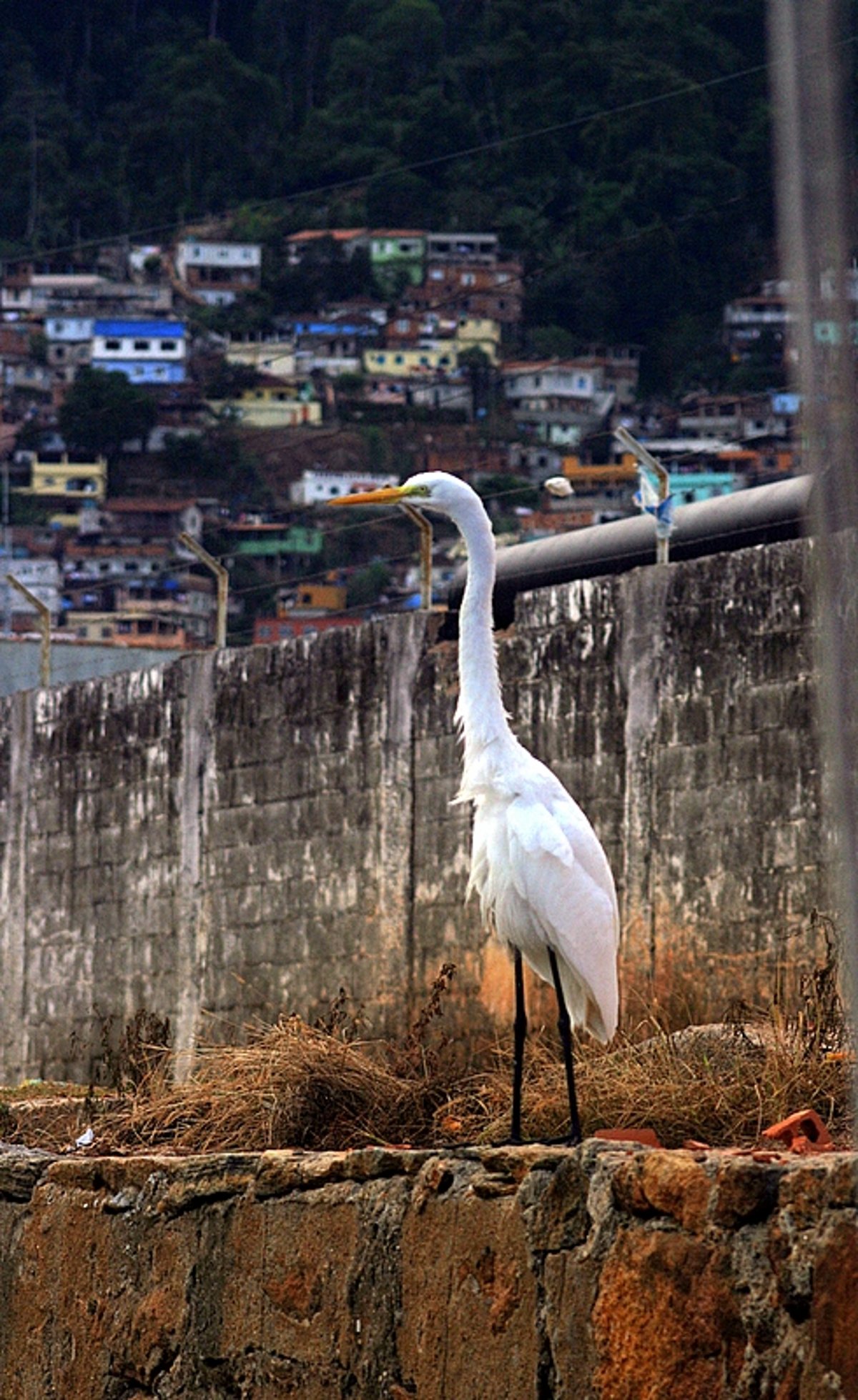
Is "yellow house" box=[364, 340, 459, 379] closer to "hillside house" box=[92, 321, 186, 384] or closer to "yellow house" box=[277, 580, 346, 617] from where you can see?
"hillside house" box=[92, 321, 186, 384]

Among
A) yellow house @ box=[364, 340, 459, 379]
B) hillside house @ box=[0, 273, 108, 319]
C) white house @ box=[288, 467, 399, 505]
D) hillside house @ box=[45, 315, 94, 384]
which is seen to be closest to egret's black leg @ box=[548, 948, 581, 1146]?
white house @ box=[288, 467, 399, 505]

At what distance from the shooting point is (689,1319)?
185 inches

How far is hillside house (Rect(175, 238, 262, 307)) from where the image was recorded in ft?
256

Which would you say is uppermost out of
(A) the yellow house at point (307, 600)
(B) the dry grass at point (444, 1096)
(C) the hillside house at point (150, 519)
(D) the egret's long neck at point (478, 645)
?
(C) the hillside house at point (150, 519)

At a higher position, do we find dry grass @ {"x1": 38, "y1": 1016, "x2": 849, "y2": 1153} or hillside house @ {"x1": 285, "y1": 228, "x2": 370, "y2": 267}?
hillside house @ {"x1": 285, "y1": 228, "x2": 370, "y2": 267}

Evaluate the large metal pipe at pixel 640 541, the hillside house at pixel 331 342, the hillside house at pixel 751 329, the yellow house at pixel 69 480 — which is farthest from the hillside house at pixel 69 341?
the large metal pipe at pixel 640 541

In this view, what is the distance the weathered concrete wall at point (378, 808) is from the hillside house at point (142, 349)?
5824cm

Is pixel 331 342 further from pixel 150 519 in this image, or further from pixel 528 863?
pixel 528 863

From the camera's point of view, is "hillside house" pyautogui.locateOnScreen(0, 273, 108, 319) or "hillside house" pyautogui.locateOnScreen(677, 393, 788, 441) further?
"hillside house" pyautogui.locateOnScreen(0, 273, 108, 319)

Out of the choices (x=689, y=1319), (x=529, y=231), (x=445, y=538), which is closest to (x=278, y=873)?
(x=689, y=1319)

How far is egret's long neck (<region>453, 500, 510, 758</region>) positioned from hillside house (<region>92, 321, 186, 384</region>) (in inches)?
2551

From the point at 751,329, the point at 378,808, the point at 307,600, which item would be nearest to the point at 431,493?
the point at 378,808

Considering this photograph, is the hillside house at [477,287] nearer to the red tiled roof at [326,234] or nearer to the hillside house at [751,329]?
the red tiled roof at [326,234]

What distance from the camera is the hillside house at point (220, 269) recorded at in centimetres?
7812
